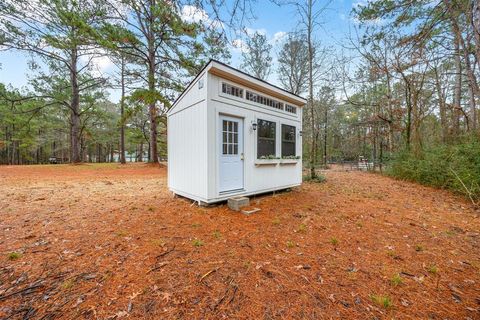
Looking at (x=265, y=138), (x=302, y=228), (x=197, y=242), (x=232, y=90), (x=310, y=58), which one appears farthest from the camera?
(x=310, y=58)

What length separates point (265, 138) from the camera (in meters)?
5.51

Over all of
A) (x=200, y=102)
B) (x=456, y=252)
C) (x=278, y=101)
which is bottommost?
(x=456, y=252)

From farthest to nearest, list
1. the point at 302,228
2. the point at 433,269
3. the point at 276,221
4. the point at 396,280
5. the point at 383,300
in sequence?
the point at 276,221 → the point at 302,228 → the point at 433,269 → the point at 396,280 → the point at 383,300

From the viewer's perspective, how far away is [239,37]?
2381mm

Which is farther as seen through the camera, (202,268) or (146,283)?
(202,268)

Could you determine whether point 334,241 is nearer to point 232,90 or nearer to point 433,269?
point 433,269

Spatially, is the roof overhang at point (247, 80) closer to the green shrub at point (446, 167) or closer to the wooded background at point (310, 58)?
the wooded background at point (310, 58)

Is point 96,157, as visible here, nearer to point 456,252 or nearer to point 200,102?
point 200,102

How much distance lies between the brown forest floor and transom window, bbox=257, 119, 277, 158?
166cm

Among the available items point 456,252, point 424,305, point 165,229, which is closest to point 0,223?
point 165,229

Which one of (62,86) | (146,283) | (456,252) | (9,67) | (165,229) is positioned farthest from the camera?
(62,86)

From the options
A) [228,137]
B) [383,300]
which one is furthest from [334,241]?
[228,137]

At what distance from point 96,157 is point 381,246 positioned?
139ft

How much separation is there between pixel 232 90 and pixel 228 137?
117 cm
